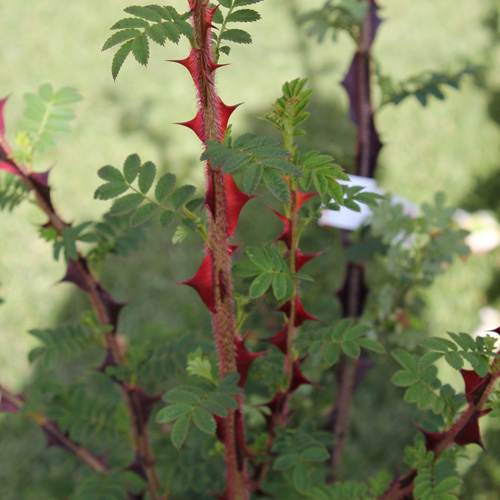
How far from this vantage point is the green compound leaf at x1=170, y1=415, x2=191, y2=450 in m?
0.87

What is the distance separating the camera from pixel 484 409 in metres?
0.94

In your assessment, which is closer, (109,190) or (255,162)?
(255,162)

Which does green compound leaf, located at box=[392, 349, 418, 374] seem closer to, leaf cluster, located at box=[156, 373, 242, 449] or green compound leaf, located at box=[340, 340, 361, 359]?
green compound leaf, located at box=[340, 340, 361, 359]

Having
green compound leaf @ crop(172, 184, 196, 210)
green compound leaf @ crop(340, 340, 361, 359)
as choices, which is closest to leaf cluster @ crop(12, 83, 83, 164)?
green compound leaf @ crop(172, 184, 196, 210)

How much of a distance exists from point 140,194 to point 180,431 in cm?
41

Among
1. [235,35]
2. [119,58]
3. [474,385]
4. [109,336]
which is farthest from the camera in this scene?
[109,336]

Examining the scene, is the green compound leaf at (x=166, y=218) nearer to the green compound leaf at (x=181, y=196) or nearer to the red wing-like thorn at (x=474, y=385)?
the green compound leaf at (x=181, y=196)

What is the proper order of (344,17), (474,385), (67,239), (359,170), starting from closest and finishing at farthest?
(474,385) → (67,239) → (344,17) → (359,170)

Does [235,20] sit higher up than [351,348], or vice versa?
[235,20]

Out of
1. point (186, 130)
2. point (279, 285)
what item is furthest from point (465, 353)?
point (186, 130)

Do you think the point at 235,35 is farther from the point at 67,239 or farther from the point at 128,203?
the point at 67,239

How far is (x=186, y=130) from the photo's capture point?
330 centimetres

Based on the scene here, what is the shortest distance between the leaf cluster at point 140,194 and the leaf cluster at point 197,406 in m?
0.29

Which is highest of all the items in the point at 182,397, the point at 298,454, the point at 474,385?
the point at 474,385
